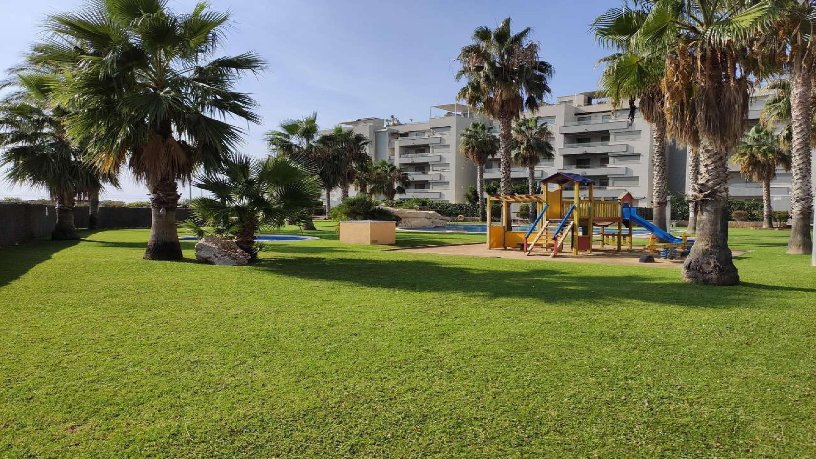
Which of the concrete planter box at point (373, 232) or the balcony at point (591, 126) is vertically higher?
the balcony at point (591, 126)

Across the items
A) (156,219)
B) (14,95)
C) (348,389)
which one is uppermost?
(14,95)

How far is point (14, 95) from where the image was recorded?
21.2 meters

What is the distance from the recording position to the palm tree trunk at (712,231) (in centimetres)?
1051

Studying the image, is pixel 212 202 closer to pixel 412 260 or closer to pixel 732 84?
pixel 412 260

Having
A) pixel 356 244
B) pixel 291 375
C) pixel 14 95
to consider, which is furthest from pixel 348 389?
pixel 14 95

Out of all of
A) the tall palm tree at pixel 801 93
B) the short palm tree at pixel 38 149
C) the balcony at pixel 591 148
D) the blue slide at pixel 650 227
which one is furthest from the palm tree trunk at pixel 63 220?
the balcony at pixel 591 148

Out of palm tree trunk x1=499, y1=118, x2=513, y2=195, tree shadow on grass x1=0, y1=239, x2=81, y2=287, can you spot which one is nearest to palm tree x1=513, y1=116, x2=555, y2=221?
palm tree trunk x1=499, y1=118, x2=513, y2=195

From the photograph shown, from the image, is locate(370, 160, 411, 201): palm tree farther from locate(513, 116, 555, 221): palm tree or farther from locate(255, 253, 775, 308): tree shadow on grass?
locate(255, 253, 775, 308): tree shadow on grass

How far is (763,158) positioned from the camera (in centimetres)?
4103

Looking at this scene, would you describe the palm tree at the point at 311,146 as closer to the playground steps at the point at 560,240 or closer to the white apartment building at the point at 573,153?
the white apartment building at the point at 573,153

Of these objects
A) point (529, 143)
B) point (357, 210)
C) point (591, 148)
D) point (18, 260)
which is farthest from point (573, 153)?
point (18, 260)

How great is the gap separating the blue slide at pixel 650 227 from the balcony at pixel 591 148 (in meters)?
42.9

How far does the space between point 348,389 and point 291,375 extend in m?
0.64

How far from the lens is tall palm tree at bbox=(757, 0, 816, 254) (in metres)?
14.4
